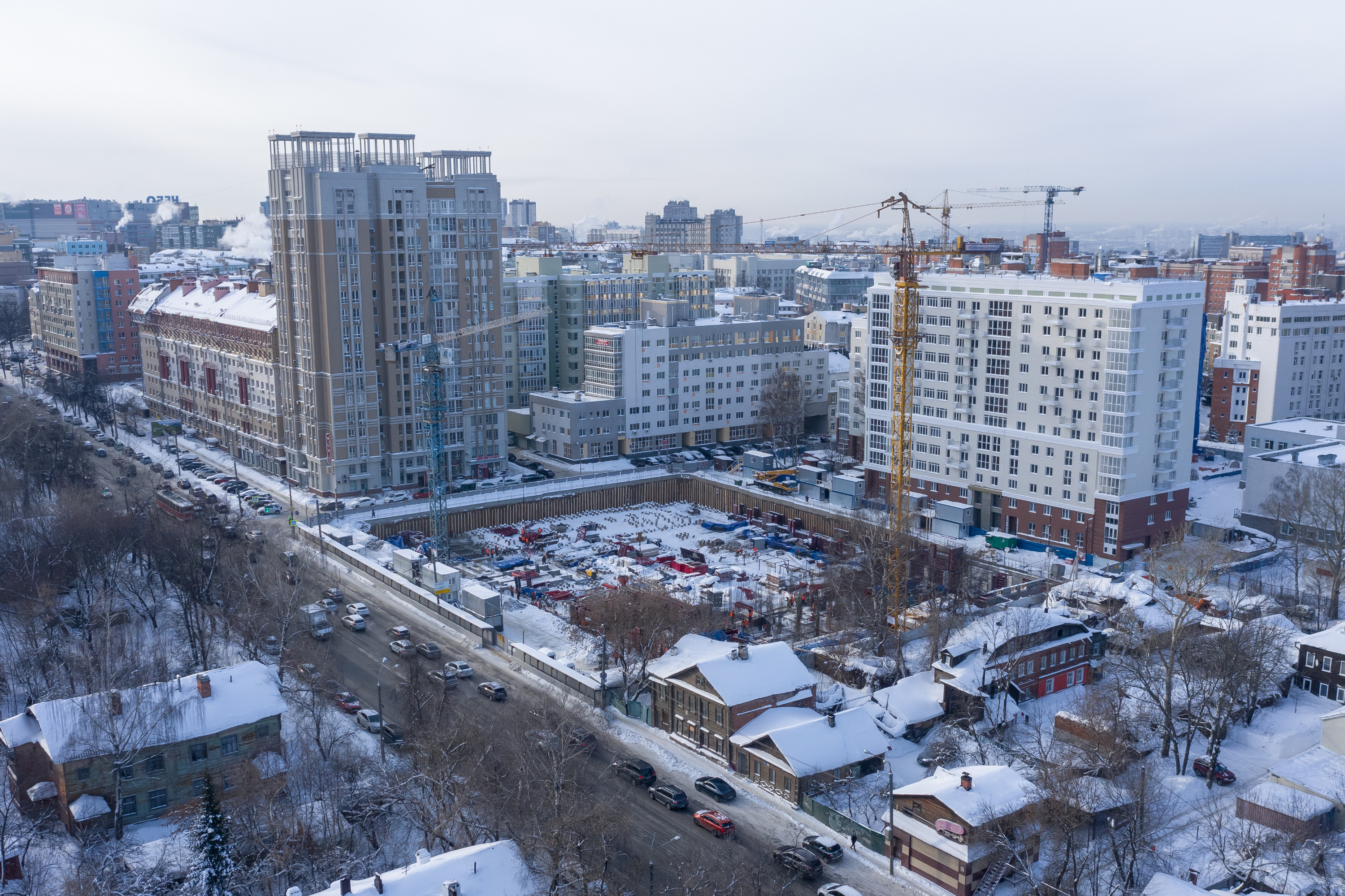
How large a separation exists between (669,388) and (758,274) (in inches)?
2834

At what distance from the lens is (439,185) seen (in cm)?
6156

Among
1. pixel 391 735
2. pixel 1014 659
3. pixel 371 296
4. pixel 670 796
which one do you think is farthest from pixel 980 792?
pixel 371 296

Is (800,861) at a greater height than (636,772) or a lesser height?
lesser

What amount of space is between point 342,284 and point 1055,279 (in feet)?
119

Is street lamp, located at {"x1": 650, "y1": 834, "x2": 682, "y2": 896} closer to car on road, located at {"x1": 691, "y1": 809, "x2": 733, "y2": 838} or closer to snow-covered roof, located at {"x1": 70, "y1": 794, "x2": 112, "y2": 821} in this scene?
car on road, located at {"x1": 691, "y1": 809, "x2": 733, "y2": 838}

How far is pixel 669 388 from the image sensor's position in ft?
236

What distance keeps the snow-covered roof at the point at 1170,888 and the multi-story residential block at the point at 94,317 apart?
92.3 m

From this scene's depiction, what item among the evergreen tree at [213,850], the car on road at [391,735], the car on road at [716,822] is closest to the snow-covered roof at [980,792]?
the car on road at [716,822]

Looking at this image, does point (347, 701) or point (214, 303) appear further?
point (214, 303)

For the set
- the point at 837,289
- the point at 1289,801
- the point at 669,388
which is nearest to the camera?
the point at 1289,801

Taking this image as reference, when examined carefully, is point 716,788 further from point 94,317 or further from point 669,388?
point 94,317

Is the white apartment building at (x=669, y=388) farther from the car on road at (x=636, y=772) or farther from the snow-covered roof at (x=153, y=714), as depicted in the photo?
the snow-covered roof at (x=153, y=714)

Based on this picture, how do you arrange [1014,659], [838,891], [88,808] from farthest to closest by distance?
[1014,659] → [88,808] → [838,891]

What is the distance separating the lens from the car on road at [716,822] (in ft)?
92.3
